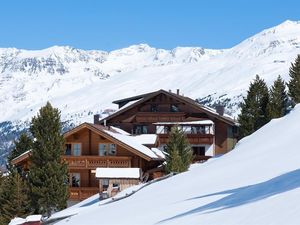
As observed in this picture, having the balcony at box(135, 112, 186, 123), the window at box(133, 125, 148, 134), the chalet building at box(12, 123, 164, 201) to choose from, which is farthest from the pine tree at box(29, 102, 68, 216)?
the window at box(133, 125, 148, 134)

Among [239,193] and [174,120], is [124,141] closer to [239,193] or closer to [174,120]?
[174,120]

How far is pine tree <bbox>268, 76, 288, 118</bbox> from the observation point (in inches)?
2320

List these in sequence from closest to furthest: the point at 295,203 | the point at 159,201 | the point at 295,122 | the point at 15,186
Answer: the point at 295,203 → the point at 159,201 → the point at 295,122 → the point at 15,186

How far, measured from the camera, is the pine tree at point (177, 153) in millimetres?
47297

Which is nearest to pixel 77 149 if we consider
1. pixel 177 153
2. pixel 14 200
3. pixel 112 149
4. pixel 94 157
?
pixel 94 157

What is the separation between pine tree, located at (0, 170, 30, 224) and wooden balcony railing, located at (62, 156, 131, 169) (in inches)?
385

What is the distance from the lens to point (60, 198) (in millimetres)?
46062

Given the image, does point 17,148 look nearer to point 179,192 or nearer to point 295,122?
point 295,122

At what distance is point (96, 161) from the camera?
187 ft

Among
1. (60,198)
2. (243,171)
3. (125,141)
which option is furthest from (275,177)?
(125,141)

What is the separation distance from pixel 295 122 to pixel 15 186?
2241 centimetres

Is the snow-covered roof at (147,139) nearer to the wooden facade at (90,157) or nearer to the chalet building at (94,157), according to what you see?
the chalet building at (94,157)

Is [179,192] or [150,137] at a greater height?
[150,137]

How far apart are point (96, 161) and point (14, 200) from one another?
12.2m
